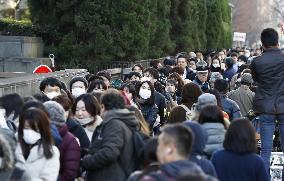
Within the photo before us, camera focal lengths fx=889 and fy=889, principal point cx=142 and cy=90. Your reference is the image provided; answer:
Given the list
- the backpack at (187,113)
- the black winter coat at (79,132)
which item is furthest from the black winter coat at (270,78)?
the black winter coat at (79,132)

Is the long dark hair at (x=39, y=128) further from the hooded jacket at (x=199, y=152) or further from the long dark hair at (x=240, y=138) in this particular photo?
the long dark hair at (x=240, y=138)

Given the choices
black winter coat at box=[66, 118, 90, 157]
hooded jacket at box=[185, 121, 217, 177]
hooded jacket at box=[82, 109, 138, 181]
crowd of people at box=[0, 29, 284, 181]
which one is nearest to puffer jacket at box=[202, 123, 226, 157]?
crowd of people at box=[0, 29, 284, 181]

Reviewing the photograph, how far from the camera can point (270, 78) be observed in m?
11.6

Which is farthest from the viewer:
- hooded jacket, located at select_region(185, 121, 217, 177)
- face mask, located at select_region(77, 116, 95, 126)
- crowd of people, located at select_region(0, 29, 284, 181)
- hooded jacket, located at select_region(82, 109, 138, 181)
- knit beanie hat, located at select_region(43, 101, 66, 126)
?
face mask, located at select_region(77, 116, 95, 126)

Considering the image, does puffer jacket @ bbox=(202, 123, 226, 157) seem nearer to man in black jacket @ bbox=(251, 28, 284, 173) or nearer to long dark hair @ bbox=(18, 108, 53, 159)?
long dark hair @ bbox=(18, 108, 53, 159)

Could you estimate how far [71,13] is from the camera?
90.3ft

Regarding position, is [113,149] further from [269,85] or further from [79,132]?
[269,85]

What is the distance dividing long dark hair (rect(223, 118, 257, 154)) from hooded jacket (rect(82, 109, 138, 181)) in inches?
41.6

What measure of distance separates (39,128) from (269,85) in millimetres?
4235

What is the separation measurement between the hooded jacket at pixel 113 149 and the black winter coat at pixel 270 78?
10.1 ft

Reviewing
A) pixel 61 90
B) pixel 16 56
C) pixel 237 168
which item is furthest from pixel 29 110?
pixel 16 56

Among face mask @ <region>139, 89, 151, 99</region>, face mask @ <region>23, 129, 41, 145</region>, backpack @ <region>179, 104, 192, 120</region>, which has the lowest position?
face mask @ <region>139, 89, 151, 99</region>

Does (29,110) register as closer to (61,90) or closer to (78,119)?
(78,119)

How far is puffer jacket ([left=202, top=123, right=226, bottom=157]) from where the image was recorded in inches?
352
